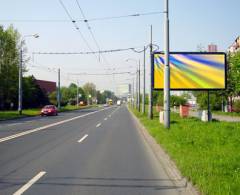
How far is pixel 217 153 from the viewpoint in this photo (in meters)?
11.0

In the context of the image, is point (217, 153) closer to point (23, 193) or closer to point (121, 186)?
point (121, 186)

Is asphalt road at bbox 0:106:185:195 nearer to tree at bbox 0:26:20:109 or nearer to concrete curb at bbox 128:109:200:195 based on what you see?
concrete curb at bbox 128:109:200:195

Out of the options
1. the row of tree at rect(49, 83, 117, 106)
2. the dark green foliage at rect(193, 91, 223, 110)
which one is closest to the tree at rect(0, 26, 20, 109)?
the row of tree at rect(49, 83, 117, 106)

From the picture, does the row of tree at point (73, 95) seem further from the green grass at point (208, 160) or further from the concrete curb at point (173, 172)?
the concrete curb at point (173, 172)

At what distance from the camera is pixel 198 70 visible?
28.5 meters

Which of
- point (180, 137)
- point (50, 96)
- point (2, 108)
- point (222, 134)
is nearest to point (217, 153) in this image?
point (180, 137)

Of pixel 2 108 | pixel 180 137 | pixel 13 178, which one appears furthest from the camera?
pixel 2 108

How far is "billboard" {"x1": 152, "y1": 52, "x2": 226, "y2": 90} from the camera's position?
28.4m

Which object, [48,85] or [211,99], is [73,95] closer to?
[48,85]

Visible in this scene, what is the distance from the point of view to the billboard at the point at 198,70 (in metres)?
28.4

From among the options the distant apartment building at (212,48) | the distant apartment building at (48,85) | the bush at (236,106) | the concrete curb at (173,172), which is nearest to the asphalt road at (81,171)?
the concrete curb at (173,172)

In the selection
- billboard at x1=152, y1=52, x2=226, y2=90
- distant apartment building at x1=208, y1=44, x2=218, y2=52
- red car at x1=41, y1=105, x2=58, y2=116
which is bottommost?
red car at x1=41, y1=105, x2=58, y2=116

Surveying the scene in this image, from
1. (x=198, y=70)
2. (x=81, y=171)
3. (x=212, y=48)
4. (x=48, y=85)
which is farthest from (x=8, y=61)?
(x=81, y=171)

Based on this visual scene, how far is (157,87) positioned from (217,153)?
1821 centimetres
